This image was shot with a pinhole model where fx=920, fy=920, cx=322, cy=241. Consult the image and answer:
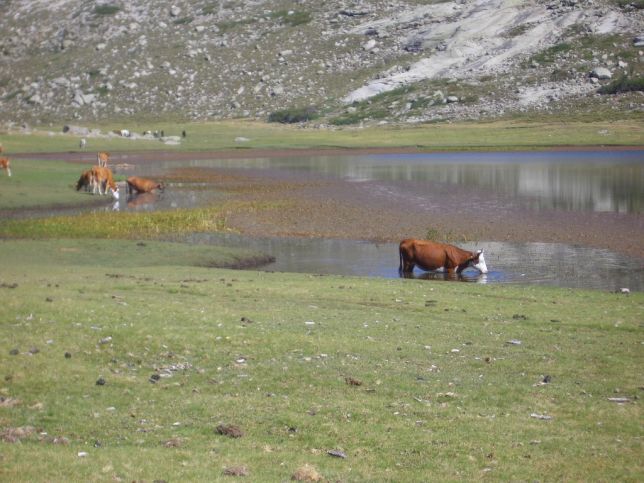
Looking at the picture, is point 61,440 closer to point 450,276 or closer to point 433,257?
point 433,257

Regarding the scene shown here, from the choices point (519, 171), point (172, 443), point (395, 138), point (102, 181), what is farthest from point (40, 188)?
point (395, 138)

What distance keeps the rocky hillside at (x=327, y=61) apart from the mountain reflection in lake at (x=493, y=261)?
293 ft

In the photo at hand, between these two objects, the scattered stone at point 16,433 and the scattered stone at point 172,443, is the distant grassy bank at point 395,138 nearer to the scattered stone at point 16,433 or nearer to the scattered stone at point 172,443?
the scattered stone at point 16,433

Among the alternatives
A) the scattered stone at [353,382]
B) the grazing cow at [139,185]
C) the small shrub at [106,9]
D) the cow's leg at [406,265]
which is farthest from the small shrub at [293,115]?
the scattered stone at [353,382]

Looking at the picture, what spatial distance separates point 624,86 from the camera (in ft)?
404

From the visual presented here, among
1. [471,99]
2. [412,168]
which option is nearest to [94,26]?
[471,99]

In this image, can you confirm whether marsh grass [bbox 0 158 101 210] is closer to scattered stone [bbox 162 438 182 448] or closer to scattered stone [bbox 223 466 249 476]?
scattered stone [bbox 162 438 182 448]

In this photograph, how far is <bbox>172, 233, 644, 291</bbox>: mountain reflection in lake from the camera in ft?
84.4

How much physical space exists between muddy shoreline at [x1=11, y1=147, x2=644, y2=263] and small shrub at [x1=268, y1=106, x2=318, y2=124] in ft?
254

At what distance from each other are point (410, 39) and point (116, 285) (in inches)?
5804

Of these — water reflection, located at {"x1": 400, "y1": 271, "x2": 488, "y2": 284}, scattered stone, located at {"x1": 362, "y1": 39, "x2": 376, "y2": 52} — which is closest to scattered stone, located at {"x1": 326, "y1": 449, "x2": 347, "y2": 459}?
water reflection, located at {"x1": 400, "y1": 271, "x2": 488, "y2": 284}

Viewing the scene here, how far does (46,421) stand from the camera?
10.4m

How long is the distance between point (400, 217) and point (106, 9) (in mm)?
169803

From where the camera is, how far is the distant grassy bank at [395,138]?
9238 cm
